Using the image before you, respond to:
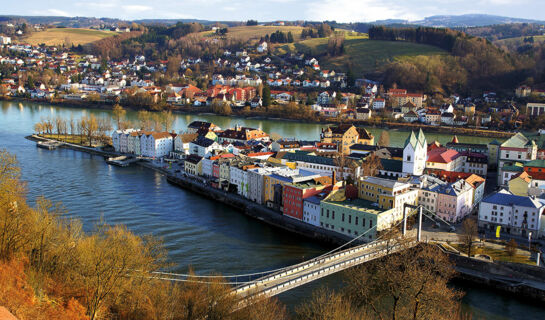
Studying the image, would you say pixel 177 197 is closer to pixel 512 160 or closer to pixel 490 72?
pixel 512 160

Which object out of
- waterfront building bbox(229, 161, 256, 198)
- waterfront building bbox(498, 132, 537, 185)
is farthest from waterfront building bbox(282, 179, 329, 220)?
waterfront building bbox(498, 132, 537, 185)

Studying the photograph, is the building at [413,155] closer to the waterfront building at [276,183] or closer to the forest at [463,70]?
the waterfront building at [276,183]

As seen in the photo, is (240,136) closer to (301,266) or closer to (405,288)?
(301,266)

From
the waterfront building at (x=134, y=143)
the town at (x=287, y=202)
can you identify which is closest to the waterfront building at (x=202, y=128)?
the town at (x=287, y=202)

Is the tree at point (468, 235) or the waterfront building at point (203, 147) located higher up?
the waterfront building at point (203, 147)

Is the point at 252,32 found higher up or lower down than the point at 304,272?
higher up

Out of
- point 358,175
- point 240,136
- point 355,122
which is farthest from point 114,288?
point 355,122
